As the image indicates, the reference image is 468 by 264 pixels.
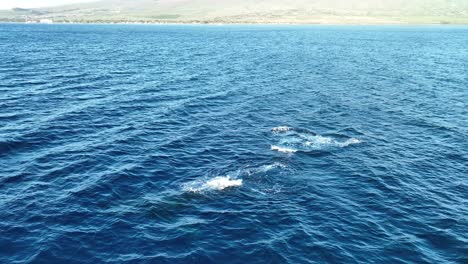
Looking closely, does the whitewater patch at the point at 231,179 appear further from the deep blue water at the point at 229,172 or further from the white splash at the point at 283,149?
the white splash at the point at 283,149

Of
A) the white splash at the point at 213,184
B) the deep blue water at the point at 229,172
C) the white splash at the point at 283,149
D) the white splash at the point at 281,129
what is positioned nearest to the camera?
the deep blue water at the point at 229,172

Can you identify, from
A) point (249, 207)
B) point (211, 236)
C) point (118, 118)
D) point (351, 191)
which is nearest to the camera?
point (211, 236)

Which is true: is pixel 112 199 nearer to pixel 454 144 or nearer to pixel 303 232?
pixel 303 232

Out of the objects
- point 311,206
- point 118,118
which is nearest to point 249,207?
point 311,206

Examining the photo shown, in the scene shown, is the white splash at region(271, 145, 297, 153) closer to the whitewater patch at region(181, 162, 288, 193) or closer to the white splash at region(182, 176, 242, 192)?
the whitewater patch at region(181, 162, 288, 193)

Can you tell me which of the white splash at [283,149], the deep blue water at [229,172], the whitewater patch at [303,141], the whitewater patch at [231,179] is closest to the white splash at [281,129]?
the whitewater patch at [303,141]

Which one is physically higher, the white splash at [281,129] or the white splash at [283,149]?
the white splash at [283,149]
